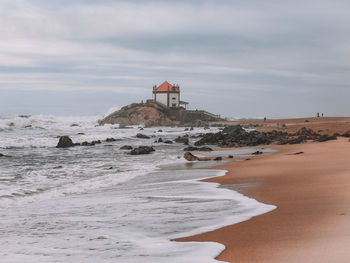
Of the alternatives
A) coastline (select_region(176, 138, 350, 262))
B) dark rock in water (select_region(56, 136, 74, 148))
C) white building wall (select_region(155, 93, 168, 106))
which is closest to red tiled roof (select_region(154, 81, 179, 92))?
white building wall (select_region(155, 93, 168, 106))

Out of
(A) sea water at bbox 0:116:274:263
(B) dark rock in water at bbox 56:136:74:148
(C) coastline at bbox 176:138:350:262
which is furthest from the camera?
(B) dark rock in water at bbox 56:136:74:148

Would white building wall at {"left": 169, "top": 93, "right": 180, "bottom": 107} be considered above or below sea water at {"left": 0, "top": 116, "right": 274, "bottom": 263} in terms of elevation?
above

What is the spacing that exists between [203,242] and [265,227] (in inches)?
36.8

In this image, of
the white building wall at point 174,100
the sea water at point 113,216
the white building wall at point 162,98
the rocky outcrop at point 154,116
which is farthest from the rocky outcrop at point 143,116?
the sea water at point 113,216

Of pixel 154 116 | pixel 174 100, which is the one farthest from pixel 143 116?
pixel 174 100

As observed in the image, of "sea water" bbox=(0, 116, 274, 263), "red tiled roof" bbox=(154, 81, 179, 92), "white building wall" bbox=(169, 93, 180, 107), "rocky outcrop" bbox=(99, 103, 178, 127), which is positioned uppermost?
"red tiled roof" bbox=(154, 81, 179, 92)

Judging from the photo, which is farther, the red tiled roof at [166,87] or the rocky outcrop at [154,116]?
the red tiled roof at [166,87]

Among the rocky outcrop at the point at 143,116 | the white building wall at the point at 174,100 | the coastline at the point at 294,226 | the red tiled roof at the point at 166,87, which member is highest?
the red tiled roof at the point at 166,87

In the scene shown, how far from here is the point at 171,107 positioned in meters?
109

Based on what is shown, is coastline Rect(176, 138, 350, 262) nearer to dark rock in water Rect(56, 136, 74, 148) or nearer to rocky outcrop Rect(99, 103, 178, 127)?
dark rock in water Rect(56, 136, 74, 148)

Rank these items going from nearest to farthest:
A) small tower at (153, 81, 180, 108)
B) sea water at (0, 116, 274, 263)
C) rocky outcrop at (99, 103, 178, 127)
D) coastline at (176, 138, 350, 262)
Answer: coastline at (176, 138, 350, 262) < sea water at (0, 116, 274, 263) < rocky outcrop at (99, 103, 178, 127) < small tower at (153, 81, 180, 108)

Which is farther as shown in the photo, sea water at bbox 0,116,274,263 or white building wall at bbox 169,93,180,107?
white building wall at bbox 169,93,180,107

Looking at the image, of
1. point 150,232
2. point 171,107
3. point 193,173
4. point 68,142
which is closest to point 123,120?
point 171,107

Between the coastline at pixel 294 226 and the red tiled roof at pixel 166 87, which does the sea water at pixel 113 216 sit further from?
the red tiled roof at pixel 166 87
